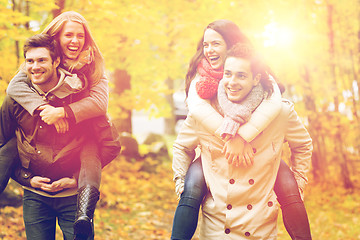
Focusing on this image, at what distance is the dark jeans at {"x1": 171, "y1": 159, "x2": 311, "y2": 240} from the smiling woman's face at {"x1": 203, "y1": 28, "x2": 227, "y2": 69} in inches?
30.9

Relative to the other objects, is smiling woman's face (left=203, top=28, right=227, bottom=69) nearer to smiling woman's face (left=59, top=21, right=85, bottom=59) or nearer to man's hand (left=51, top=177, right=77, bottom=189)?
smiling woman's face (left=59, top=21, right=85, bottom=59)

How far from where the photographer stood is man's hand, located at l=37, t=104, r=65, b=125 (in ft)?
8.92

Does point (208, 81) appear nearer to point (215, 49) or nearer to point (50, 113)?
point (215, 49)

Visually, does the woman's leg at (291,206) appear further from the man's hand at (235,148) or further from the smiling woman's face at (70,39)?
the smiling woman's face at (70,39)

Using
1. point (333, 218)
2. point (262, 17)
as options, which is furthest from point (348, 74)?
point (333, 218)

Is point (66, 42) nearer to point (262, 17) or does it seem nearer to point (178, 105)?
point (262, 17)

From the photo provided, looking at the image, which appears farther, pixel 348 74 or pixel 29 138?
pixel 348 74

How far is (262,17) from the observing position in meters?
6.59

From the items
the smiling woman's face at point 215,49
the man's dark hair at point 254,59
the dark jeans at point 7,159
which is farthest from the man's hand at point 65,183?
the man's dark hair at point 254,59

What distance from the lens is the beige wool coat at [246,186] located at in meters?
2.95

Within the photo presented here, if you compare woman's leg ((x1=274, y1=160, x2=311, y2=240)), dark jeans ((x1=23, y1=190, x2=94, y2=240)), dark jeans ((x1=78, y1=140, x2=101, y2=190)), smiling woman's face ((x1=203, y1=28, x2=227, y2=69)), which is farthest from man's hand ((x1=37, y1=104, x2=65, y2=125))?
woman's leg ((x1=274, y1=160, x2=311, y2=240))

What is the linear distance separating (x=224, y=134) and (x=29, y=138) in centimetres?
131

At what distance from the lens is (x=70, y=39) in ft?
9.57

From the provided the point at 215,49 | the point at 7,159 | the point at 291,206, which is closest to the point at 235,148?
the point at 291,206
